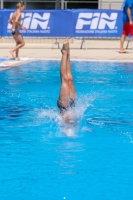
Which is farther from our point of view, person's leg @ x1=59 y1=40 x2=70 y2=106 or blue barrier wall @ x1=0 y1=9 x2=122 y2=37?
blue barrier wall @ x1=0 y1=9 x2=122 y2=37

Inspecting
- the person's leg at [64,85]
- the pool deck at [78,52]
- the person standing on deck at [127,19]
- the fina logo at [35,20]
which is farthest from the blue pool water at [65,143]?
the fina logo at [35,20]

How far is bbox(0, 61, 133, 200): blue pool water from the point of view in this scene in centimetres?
675

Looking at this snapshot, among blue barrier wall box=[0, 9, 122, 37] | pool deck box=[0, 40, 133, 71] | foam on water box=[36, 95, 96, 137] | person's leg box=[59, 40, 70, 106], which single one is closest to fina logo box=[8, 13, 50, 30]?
blue barrier wall box=[0, 9, 122, 37]

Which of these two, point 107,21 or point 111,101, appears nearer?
point 111,101

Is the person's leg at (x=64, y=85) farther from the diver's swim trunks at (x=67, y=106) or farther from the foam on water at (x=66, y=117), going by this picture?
the foam on water at (x=66, y=117)

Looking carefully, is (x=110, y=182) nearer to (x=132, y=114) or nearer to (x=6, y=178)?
(x=6, y=178)

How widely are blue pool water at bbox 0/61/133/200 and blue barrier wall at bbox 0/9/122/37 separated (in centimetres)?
723

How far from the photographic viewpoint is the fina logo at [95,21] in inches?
867

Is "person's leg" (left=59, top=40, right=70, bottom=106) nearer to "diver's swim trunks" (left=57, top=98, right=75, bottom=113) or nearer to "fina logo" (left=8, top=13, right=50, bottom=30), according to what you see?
"diver's swim trunks" (left=57, top=98, right=75, bottom=113)

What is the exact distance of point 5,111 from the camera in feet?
36.5

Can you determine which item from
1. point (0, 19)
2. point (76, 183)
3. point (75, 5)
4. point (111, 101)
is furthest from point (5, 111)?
point (75, 5)

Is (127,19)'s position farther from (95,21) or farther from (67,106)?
(67,106)

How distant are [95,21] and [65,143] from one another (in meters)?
13.9

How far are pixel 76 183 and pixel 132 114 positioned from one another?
13.8 ft
